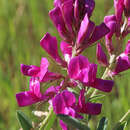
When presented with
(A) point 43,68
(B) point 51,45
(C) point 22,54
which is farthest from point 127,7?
(C) point 22,54

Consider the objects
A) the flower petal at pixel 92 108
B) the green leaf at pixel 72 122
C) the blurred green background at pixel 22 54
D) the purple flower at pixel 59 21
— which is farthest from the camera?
the blurred green background at pixel 22 54

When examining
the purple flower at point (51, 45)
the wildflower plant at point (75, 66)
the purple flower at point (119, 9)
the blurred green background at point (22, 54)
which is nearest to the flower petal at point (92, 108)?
the wildflower plant at point (75, 66)

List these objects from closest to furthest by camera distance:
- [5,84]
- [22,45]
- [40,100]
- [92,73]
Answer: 1. [92,73]
2. [40,100]
3. [5,84]
4. [22,45]

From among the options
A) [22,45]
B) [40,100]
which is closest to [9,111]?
[22,45]

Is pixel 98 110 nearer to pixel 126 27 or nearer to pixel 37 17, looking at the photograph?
pixel 126 27

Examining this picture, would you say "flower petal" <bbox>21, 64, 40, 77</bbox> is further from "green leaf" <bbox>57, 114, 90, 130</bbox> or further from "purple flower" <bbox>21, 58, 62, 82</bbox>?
"green leaf" <bbox>57, 114, 90, 130</bbox>

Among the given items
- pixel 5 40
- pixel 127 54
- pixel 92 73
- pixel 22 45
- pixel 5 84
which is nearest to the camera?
pixel 92 73

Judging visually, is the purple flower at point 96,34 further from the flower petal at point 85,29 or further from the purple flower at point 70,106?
the purple flower at point 70,106
